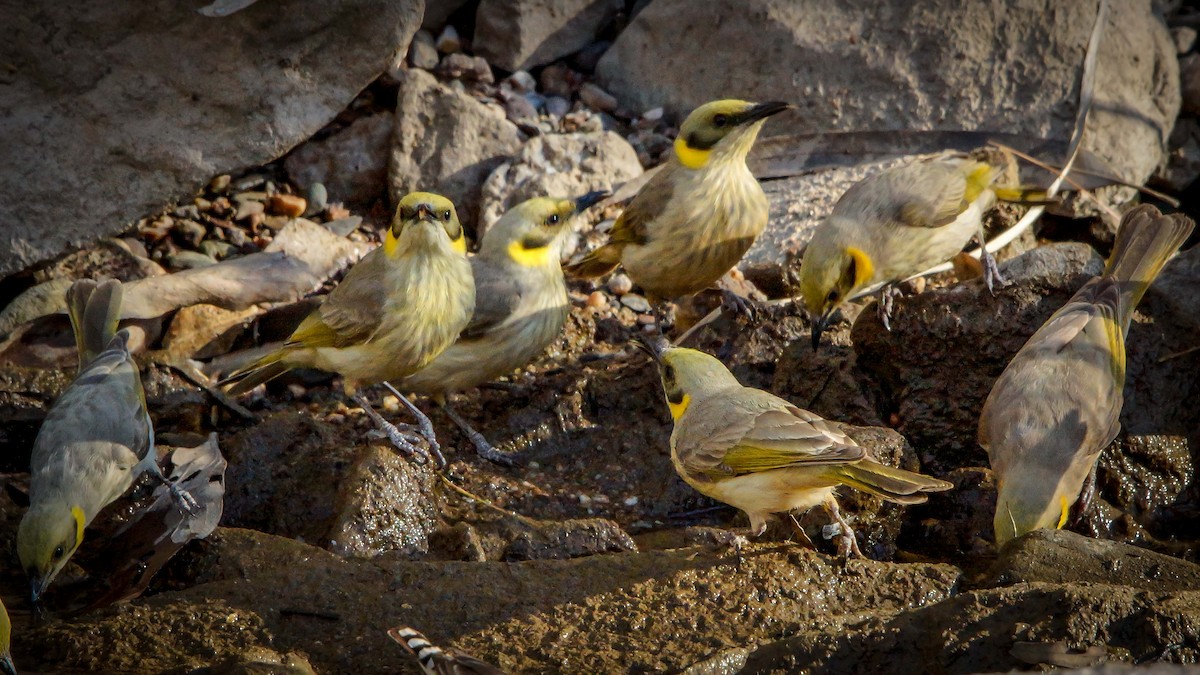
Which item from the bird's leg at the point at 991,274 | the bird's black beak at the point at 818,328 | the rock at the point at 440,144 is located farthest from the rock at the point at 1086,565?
the rock at the point at 440,144

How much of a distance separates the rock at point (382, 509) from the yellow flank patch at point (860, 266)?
242cm

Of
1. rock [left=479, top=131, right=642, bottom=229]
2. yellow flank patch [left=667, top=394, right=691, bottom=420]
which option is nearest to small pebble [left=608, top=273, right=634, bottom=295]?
rock [left=479, top=131, right=642, bottom=229]

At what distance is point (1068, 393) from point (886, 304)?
0.97 meters

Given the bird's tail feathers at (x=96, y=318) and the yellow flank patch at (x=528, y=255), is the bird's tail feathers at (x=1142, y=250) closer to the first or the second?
the yellow flank patch at (x=528, y=255)

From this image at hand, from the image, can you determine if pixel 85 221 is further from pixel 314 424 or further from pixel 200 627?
pixel 200 627

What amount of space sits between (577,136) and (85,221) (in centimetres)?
303

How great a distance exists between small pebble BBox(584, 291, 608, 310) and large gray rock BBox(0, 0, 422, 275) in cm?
190

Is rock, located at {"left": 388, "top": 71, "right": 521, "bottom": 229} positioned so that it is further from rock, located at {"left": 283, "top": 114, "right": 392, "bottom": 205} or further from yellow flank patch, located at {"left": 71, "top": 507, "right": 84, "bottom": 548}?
yellow flank patch, located at {"left": 71, "top": 507, "right": 84, "bottom": 548}

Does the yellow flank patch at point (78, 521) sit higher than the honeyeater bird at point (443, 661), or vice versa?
the honeyeater bird at point (443, 661)

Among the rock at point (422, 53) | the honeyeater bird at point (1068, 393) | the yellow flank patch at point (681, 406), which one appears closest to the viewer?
the honeyeater bird at point (1068, 393)

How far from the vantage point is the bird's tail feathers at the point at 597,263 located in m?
7.59

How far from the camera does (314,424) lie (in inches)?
250

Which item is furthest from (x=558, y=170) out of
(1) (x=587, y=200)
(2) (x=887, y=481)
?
(2) (x=887, y=481)

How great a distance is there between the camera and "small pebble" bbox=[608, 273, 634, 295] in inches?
334
